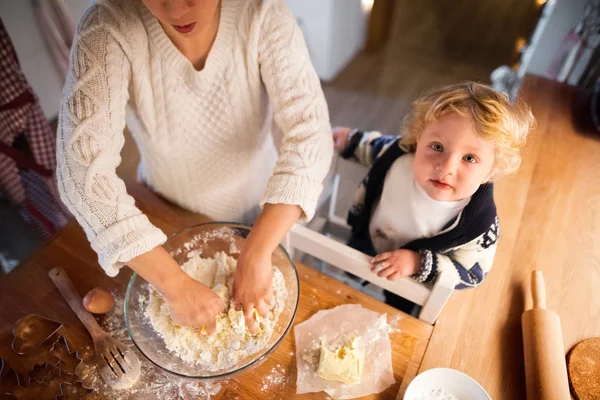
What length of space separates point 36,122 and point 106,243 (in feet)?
2.55

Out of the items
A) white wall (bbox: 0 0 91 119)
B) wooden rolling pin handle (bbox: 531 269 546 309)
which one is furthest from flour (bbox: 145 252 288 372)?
white wall (bbox: 0 0 91 119)

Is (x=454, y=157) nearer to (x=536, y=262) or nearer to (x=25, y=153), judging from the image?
(x=536, y=262)

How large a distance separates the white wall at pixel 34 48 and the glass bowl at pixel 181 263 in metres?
1.17

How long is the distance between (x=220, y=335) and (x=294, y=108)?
0.45m

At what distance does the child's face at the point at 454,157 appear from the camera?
0.77m

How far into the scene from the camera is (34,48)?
1532 millimetres

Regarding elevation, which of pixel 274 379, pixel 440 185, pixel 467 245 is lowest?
pixel 274 379

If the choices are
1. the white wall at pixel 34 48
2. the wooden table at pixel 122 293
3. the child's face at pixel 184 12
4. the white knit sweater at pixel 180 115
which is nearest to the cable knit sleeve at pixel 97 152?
the white knit sweater at pixel 180 115

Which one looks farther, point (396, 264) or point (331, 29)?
point (331, 29)

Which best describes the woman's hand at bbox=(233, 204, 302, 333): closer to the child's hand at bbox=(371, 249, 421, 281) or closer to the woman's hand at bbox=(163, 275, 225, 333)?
the woman's hand at bbox=(163, 275, 225, 333)

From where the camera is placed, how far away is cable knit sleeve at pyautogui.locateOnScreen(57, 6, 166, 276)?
25.9 inches

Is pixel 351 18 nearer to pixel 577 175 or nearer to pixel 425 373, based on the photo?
pixel 577 175

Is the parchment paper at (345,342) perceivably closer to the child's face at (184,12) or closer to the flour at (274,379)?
the flour at (274,379)

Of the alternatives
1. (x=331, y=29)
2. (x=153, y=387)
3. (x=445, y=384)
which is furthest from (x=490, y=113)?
(x=331, y=29)
